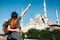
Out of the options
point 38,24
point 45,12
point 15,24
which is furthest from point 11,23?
point 38,24

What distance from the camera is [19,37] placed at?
140 inches

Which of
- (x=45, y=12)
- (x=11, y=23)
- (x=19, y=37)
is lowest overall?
(x=19, y=37)

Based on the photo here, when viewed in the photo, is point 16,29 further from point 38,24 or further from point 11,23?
point 38,24

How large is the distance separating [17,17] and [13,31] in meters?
0.27

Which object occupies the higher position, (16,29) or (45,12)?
(45,12)

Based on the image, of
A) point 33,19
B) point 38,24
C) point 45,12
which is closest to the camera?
point 45,12

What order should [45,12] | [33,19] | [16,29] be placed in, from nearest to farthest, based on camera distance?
[16,29] → [45,12] → [33,19]

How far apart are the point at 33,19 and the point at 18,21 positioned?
204ft

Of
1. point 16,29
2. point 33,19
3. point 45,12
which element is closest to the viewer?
point 16,29

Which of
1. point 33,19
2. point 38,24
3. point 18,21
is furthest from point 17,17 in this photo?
point 33,19

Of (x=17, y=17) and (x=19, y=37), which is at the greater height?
(x=17, y=17)

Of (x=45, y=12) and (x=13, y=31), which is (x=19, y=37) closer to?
(x=13, y=31)

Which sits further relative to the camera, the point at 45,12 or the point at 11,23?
the point at 45,12

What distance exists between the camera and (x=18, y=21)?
12.0 ft
